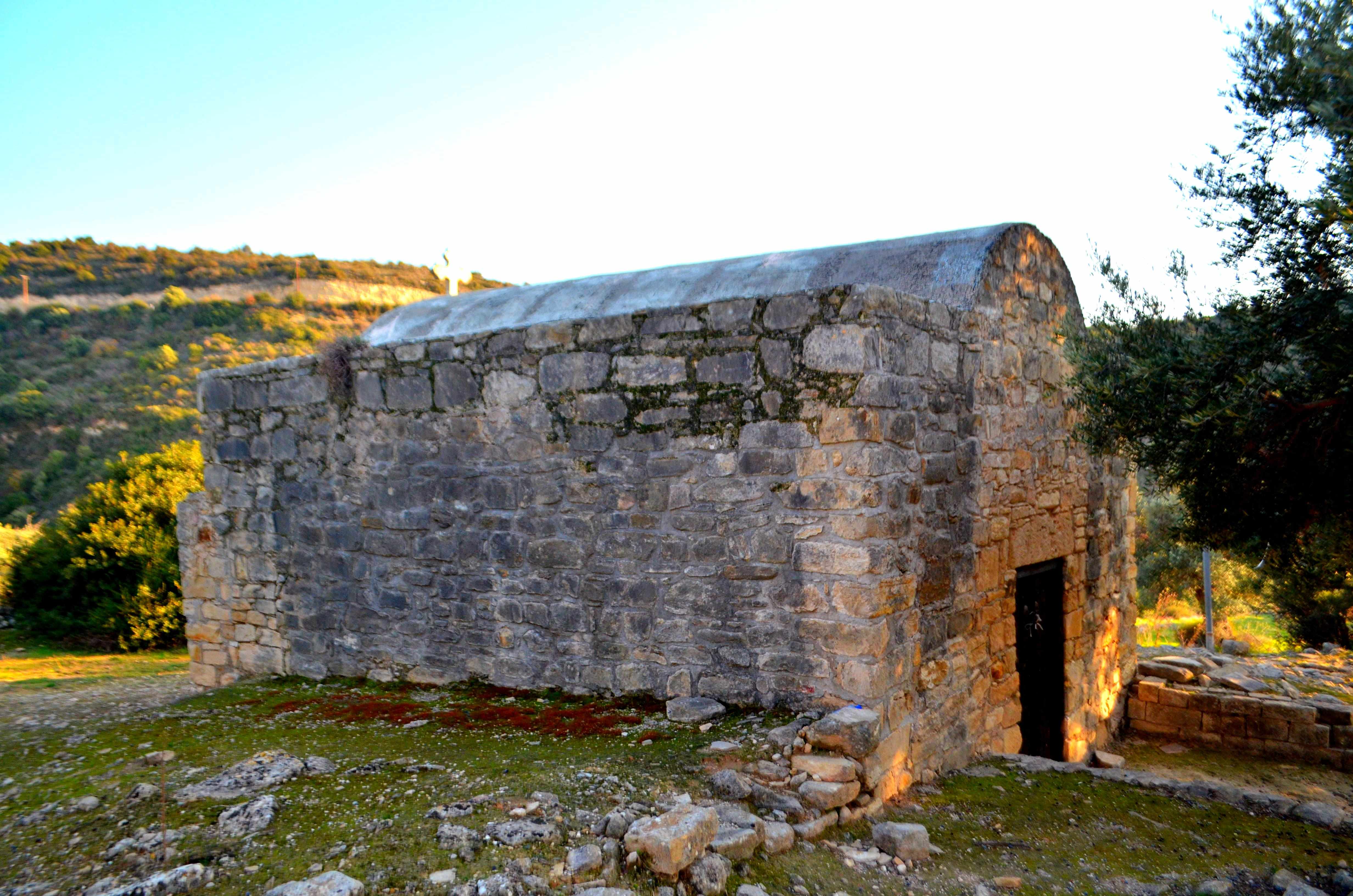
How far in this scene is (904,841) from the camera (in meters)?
3.60

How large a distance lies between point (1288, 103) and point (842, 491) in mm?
3160

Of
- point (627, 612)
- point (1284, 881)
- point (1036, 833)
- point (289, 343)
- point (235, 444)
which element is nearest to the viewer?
point (1284, 881)

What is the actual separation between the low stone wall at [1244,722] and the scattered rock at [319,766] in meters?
7.20

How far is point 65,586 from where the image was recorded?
39.5ft

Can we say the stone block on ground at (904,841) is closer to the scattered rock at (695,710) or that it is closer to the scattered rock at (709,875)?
the scattered rock at (709,875)

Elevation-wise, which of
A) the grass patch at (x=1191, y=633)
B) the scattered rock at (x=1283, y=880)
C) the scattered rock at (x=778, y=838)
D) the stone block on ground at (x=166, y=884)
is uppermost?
the stone block on ground at (x=166, y=884)

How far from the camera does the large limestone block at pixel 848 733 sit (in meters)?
3.96

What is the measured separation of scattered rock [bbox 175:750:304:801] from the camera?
371cm

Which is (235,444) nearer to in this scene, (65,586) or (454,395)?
(454,395)

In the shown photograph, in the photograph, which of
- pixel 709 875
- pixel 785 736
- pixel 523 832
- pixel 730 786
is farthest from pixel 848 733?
pixel 523 832

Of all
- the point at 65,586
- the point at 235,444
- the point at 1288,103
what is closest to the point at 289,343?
the point at 65,586

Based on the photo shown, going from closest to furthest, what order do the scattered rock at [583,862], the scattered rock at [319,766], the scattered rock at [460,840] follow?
the scattered rock at [583,862], the scattered rock at [460,840], the scattered rock at [319,766]

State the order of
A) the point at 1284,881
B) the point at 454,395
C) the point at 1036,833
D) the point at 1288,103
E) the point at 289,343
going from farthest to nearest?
the point at 289,343 → the point at 454,395 → the point at 1288,103 → the point at 1036,833 → the point at 1284,881

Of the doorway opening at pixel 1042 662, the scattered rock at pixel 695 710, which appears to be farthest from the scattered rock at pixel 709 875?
the doorway opening at pixel 1042 662
